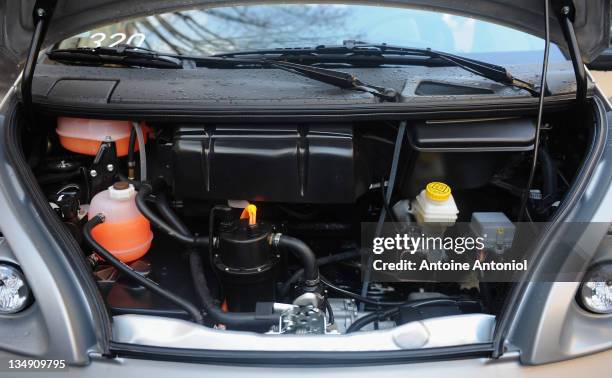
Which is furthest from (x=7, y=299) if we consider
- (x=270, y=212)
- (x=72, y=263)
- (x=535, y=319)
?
(x=535, y=319)

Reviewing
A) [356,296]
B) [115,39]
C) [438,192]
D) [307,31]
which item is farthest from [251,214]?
[115,39]

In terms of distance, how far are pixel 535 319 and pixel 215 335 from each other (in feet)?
2.43

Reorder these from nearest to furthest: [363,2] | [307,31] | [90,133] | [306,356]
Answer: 1. [306,356]
2. [90,133]
3. [363,2]
4. [307,31]

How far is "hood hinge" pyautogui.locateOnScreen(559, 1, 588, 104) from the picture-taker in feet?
4.88

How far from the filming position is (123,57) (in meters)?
1.85

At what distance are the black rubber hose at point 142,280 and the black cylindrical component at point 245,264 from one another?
134mm

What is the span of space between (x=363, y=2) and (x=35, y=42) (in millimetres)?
1083

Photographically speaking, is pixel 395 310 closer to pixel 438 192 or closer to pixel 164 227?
pixel 438 192

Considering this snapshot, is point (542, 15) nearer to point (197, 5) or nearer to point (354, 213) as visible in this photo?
point (354, 213)

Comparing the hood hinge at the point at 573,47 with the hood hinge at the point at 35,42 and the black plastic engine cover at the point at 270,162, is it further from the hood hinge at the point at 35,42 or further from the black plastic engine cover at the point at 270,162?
the hood hinge at the point at 35,42

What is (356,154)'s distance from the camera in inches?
59.1

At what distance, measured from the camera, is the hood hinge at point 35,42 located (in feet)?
4.91

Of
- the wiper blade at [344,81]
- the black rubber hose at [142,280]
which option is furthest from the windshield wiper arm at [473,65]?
the black rubber hose at [142,280]

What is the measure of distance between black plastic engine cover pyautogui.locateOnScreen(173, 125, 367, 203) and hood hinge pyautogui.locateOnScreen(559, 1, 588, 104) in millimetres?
692
